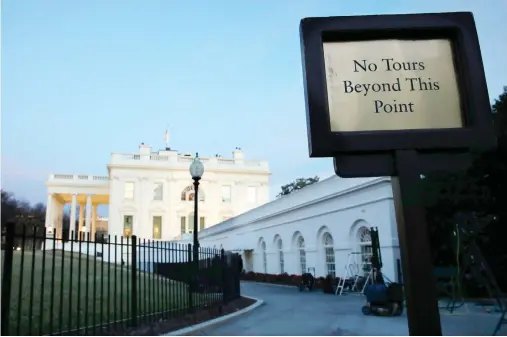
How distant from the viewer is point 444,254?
43.7 ft

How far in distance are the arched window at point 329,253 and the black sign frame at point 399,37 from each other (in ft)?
53.8

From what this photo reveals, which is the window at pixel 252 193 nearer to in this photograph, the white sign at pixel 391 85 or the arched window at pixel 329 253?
the arched window at pixel 329 253

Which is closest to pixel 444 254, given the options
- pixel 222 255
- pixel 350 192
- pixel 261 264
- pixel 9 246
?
pixel 350 192

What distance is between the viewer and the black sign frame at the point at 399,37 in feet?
6.28

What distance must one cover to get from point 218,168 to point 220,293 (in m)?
41.0

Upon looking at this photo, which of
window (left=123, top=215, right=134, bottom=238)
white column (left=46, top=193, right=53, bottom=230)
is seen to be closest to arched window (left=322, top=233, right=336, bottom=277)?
window (left=123, top=215, right=134, bottom=238)

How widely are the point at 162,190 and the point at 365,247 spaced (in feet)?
122

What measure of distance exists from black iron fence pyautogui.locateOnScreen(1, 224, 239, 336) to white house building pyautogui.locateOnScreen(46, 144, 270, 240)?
37.1 m

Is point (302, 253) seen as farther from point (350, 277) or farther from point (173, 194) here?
point (173, 194)

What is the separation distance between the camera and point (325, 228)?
18219 mm

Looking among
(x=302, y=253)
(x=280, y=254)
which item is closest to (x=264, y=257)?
(x=280, y=254)

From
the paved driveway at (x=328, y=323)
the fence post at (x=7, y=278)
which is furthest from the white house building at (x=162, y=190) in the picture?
the fence post at (x=7, y=278)

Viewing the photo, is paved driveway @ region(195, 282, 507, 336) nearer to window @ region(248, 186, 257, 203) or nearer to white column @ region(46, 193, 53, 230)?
window @ region(248, 186, 257, 203)

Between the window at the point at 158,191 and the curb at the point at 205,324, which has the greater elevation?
the window at the point at 158,191
